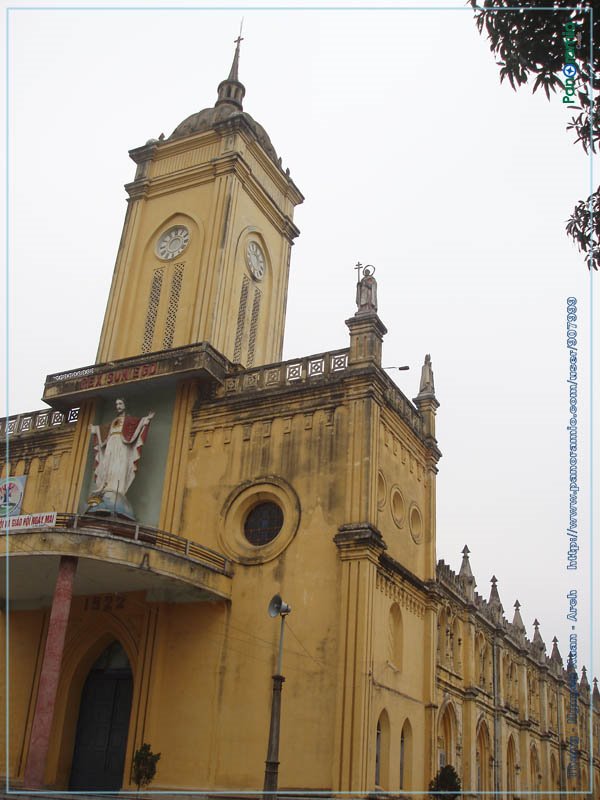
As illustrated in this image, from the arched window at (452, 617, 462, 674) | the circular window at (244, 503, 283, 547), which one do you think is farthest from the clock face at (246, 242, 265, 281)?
the arched window at (452, 617, 462, 674)

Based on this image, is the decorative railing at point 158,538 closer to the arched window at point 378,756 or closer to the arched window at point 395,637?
the arched window at point 395,637

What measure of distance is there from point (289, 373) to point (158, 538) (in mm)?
6262

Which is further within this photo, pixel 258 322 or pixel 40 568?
pixel 258 322

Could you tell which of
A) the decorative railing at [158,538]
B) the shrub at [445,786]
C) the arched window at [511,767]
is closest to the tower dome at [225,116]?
the decorative railing at [158,538]

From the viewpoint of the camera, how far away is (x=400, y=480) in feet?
86.1

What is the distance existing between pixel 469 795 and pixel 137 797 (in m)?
14.6

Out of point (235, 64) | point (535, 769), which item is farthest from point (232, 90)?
point (535, 769)

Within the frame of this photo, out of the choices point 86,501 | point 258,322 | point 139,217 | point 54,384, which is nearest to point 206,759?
point 86,501

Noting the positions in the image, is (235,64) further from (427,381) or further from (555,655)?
(555,655)

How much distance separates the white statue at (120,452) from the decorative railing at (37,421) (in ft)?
7.91

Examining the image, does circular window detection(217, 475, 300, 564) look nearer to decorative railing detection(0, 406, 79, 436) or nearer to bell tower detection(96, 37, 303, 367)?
bell tower detection(96, 37, 303, 367)

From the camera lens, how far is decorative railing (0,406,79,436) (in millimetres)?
29453

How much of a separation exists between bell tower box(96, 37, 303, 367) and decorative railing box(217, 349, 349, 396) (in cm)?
231

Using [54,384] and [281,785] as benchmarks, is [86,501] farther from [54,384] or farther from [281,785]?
[281,785]
